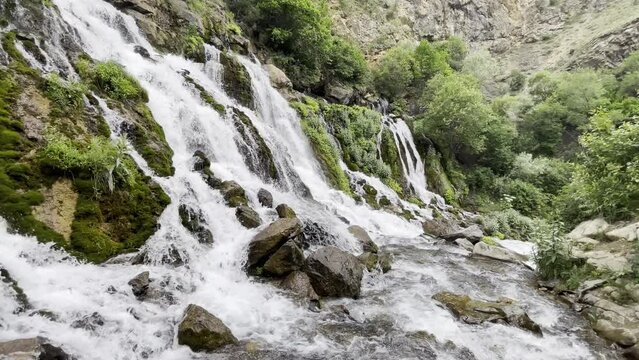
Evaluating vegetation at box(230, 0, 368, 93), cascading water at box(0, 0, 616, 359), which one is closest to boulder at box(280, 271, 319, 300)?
cascading water at box(0, 0, 616, 359)

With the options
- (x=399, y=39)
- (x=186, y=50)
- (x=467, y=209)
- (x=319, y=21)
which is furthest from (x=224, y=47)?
(x=399, y=39)

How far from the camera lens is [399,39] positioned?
4784cm

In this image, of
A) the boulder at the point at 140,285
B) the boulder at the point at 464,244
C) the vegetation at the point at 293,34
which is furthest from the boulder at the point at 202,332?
the vegetation at the point at 293,34

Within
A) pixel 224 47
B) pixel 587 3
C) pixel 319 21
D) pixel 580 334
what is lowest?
pixel 224 47

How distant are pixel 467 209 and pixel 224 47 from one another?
19.7 metres

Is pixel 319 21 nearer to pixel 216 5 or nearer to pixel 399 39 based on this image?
pixel 216 5

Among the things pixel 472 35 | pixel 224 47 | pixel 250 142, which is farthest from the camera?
pixel 472 35

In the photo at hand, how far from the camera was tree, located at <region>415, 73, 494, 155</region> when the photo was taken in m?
29.0

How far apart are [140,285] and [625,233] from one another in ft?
42.0

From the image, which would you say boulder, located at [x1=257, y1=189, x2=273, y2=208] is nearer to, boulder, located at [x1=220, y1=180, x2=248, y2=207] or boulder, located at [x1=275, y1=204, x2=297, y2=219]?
boulder, located at [x1=275, y1=204, x2=297, y2=219]

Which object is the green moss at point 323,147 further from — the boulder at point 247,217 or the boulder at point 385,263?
the boulder at point 247,217

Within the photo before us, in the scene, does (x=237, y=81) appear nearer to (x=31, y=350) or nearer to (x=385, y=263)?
(x=385, y=263)

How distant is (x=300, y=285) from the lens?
909 centimetres

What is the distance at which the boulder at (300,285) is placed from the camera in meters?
8.90
